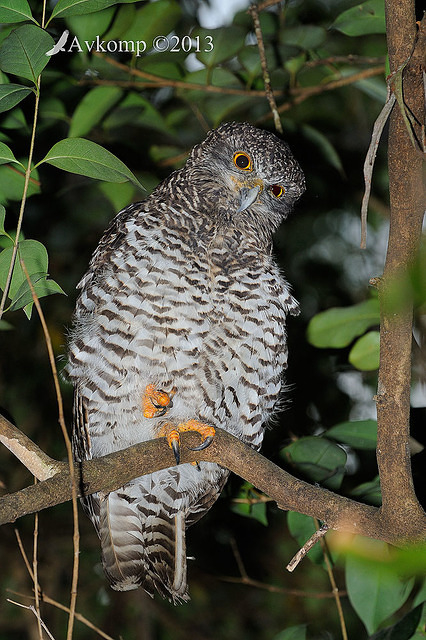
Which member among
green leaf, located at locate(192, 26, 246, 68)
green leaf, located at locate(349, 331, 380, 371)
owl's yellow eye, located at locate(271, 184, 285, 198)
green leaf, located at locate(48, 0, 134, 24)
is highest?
green leaf, located at locate(48, 0, 134, 24)

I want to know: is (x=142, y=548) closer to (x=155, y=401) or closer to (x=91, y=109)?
(x=155, y=401)

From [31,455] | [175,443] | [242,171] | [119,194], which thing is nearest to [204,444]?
[175,443]

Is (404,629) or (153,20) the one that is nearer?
(404,629)

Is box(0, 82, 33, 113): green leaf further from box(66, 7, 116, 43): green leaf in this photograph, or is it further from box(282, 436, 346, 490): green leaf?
box(282, 436, 346, 490): green leaf

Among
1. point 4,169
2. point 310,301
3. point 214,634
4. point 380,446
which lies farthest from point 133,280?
point 214,634

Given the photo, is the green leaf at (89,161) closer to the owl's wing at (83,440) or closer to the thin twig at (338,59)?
the owl's wing at (83,440)

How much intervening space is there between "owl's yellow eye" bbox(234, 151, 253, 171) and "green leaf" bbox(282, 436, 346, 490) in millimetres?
836

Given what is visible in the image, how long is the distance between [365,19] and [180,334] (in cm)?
111

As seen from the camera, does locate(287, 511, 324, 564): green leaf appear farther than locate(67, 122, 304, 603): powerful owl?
Yes

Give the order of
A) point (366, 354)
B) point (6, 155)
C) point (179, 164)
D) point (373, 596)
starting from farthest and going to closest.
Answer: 1. point (179, 164)
2. point (366, 354)
3. point (373, 596)
4. point (6, 155)

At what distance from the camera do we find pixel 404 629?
60.7 inches

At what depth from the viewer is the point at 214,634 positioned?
3771mm

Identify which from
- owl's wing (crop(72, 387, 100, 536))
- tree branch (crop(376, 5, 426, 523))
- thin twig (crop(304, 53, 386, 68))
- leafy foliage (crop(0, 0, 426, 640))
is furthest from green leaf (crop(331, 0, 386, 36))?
owl's wing (crop(72, 387, 100, 536))

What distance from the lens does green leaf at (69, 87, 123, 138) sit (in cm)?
202
